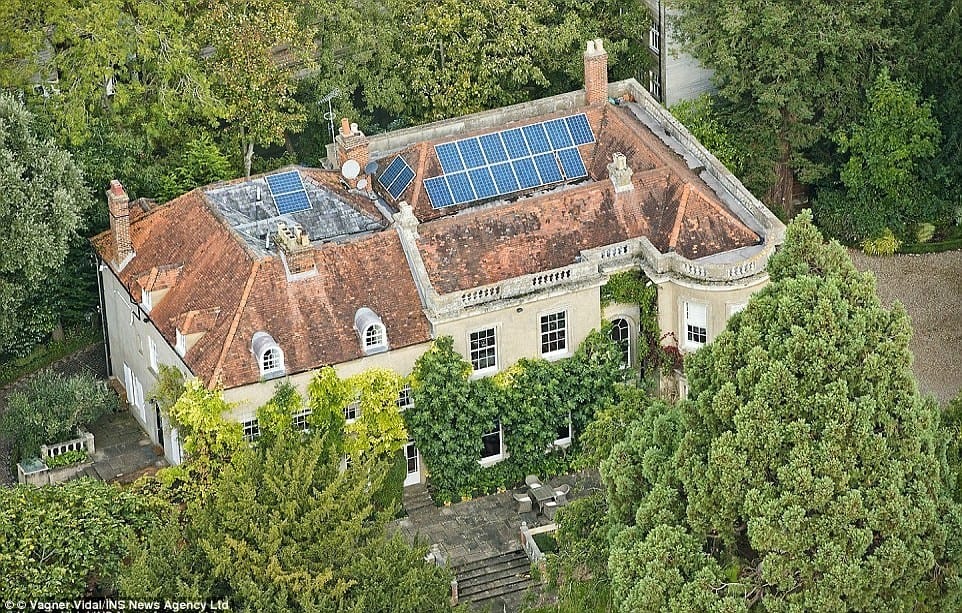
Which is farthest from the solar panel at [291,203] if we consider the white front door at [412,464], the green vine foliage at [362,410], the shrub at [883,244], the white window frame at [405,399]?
the shrub at [883,244]

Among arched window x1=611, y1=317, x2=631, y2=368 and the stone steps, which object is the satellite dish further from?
the stone steps

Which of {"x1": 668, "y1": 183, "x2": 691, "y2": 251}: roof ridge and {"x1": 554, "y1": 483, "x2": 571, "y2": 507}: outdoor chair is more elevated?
{"x1": 668, "y1": 183, "x2": 691, "y2": 251}: roof ridge

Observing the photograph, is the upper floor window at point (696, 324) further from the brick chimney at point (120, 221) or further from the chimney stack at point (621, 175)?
the brick chimney at point (120, 221)

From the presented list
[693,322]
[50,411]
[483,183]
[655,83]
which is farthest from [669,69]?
[50,411]

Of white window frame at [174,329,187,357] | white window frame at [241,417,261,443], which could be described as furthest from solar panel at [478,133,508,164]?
white window frame at [241,417,261,443]

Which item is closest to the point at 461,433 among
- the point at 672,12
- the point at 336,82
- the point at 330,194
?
the point at 330,194

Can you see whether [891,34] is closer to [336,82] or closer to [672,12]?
[672,12]

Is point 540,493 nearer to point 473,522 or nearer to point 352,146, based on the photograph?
point 473,522
